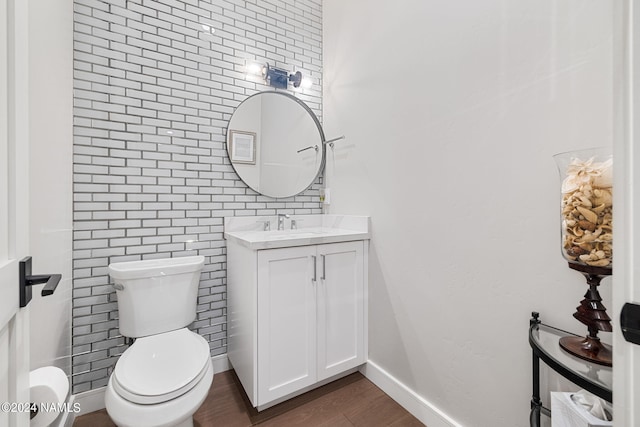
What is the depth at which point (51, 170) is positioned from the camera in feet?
3.82

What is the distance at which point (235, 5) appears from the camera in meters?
2.01

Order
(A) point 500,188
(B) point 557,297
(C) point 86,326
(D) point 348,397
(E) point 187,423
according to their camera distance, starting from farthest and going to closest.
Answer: (D) point 348,397
(C) point 86,326
(E) point 187,423
(A) point 500,188
(B) point 557,297

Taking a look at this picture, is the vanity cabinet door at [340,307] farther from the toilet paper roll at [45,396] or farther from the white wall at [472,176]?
the toilet paper roll at [45,396]

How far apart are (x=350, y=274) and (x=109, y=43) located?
6.93 ft

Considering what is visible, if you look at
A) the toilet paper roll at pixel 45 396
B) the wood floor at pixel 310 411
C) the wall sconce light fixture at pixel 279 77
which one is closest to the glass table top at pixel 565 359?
the wood floor at pixel 310 411

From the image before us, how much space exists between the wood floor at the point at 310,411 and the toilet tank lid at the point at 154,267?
84 cm

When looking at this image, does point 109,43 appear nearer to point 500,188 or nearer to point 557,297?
point 500,188

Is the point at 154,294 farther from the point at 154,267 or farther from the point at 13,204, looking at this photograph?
the point at 13,204

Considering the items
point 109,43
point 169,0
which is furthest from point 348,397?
point 169,0

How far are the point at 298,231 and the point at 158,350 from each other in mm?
1173

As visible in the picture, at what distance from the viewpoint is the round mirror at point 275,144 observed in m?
2.04

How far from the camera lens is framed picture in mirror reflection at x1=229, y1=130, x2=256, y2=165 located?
6.57ft

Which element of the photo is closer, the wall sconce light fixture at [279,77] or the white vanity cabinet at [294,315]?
the white vanity cabinet at [294,315]

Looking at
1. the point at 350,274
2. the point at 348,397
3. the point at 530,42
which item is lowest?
the point at 348,397
